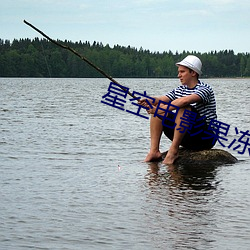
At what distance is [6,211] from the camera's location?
6.10 metres

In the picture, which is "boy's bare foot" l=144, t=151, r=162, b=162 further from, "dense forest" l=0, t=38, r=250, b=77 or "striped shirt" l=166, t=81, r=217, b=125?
"dense forest" l=0, t=38, r=250, b=77

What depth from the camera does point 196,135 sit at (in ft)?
30.0

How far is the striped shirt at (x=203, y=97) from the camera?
347 inches

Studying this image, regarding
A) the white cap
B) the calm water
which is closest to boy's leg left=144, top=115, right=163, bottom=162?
the calm water

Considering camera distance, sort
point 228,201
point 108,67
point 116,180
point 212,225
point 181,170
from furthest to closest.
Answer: point 108,67, point 181,170, point 116,180, point 228,201, point 212,225

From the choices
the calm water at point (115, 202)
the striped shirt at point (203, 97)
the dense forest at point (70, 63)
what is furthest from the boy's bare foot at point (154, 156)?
the dense forest at point (70, 63)

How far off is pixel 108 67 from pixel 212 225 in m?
164

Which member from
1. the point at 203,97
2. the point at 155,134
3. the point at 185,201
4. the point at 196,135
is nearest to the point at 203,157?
the point at 196,135

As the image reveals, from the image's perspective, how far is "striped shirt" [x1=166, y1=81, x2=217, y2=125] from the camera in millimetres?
8805

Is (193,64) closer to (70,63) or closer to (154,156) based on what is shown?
(154,156)

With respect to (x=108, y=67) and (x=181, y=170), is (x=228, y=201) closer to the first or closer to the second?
(x=181, y=170)

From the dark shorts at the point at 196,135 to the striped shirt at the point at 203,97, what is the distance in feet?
0.28

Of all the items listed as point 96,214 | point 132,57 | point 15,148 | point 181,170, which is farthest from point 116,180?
point 132,57

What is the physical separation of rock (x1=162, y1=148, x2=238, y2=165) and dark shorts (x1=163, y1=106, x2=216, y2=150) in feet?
0.22
